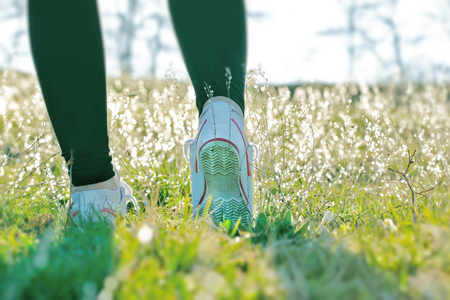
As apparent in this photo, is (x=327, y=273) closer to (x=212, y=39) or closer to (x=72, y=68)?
(x=212, y=39)

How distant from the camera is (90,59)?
186 cm

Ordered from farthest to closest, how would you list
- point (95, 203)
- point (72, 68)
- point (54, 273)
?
point (95, 203) → point (72, 68) → point (54, 273)

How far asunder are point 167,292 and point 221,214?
94 cm

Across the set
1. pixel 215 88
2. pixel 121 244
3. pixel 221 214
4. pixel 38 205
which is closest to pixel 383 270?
pixel 121 244

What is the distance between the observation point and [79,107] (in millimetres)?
1855

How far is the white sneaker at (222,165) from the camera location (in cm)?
186

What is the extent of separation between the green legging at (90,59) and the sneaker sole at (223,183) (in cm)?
29

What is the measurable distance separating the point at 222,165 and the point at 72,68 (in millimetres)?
727

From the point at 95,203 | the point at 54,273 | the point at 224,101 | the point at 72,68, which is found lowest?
the point at 95,203

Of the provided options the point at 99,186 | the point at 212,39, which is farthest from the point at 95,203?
the point at 212,39

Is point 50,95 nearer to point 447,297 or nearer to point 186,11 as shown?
point 186,11

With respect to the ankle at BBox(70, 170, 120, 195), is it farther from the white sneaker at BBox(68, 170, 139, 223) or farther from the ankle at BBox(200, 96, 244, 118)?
the ankle at BBox(200, 96, 244, 118)

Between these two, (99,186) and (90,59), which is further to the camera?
(99,186)

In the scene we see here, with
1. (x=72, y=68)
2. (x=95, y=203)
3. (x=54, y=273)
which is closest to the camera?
(x=54, y=273)
